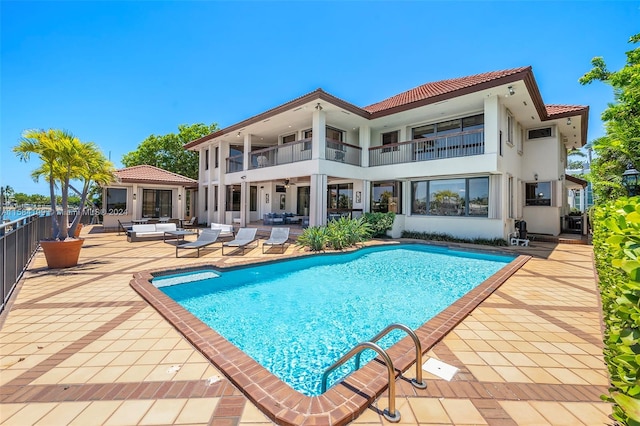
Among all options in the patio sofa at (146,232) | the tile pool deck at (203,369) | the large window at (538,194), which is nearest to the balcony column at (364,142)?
the large window at (538,194)

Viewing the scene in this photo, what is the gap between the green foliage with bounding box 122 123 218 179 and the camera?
31.5 metres

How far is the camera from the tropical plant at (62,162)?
7.48 meters

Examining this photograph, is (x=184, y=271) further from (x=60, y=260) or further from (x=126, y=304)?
(x=60, y=260)

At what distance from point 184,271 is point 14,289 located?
3223mm

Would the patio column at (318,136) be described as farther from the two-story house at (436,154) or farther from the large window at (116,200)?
the large window at (116,200)

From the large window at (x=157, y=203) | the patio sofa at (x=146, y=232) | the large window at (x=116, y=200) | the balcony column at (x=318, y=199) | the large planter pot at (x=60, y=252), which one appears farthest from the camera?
the large window at (x=157, y=203)

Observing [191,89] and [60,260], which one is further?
[191,89]

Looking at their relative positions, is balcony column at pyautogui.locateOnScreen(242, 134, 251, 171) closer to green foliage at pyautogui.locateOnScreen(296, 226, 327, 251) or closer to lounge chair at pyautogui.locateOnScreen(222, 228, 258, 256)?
lounge chair at pyautogui.locateOnScreen(222, 228, 258, 256)

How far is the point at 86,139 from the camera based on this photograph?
845 cm

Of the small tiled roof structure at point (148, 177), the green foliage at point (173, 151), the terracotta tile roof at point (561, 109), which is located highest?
the green foliage at point (173, 151)

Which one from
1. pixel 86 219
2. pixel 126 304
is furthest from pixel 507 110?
pixel 86 219

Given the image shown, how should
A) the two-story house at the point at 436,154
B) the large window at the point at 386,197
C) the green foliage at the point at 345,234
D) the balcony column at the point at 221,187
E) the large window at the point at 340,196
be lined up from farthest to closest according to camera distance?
the balcony column at the point at 221,187
the large window at the point at 340,196
the large window at the point at 386,197
the two-story house at the point at 436,154
the green foliage at the point at 345,234

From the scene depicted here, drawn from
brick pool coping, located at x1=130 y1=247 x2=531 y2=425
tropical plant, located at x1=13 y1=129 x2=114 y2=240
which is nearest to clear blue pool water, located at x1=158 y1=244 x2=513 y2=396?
brick pool coping, located at x1=130 y1=247 x2=531 y2=425

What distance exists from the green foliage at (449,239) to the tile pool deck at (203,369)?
22.2ft
